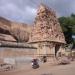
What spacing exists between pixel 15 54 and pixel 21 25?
1278 cm

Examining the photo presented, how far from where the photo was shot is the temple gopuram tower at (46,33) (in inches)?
778

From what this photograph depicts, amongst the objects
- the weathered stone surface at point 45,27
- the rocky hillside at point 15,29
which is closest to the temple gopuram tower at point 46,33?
the weathered stone surface at point 45,27

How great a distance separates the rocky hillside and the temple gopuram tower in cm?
463

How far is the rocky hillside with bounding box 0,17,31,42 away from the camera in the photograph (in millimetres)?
24997

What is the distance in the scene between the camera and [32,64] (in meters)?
18.3

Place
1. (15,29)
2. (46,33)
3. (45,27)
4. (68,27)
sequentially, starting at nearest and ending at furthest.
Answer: (46,33) → (45,27) → (15,29) → (68,27)

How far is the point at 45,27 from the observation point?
20.2 meters

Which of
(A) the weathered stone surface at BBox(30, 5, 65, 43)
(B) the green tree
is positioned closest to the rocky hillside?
(A) the weathered stone surface at BBox(30, 5, 65, 43)

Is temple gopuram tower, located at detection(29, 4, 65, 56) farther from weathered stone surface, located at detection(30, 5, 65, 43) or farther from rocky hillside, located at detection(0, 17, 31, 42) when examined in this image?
rocky hillside, located at detection(0, 17, 31, 42)

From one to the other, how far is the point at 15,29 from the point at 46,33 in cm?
830

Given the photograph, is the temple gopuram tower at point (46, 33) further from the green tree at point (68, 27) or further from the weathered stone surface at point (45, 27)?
the green tree at point (68, 27)

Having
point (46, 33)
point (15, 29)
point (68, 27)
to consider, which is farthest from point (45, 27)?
point (68, 27)

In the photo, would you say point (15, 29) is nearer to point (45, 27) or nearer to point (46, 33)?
point (45, 27)

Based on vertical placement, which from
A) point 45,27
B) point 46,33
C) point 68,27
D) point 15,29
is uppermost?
point 68,27
